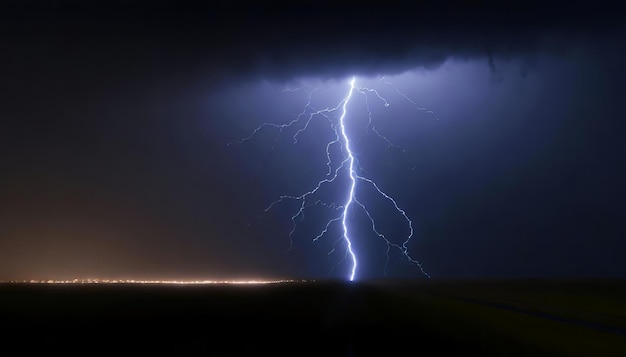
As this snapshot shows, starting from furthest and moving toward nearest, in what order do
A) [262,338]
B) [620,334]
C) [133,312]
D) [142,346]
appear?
[133,312], [620,334], [262,338], [142,346]

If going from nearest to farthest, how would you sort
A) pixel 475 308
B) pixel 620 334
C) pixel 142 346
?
pixel 142 346, pixel 620 334, pixel 475 308

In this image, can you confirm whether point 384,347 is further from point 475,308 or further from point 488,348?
point 475,308

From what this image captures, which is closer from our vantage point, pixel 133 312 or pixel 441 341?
pixel 441 341

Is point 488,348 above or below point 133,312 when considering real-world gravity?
below

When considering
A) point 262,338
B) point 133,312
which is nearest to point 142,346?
point 262,338

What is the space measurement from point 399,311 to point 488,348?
8.71m

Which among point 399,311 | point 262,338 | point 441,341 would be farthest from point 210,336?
point 399,311

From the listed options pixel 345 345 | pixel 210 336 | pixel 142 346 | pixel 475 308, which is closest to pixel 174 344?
pixel 142 346

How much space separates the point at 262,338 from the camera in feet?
37.1

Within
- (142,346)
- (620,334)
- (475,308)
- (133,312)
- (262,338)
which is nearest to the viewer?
(142,346)

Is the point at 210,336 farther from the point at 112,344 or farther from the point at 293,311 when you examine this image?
the point at 293,311

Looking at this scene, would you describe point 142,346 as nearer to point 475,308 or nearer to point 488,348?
point 488,348

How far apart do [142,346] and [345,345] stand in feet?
9.34

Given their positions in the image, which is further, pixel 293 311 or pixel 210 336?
pixel 293 311
